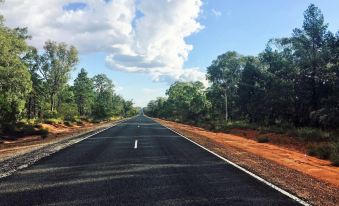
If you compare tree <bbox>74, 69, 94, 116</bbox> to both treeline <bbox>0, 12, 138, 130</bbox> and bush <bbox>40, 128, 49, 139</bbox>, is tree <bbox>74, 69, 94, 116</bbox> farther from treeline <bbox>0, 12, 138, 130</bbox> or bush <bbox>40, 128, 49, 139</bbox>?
bush <bbox>40, 128, 49, 139</bbox>

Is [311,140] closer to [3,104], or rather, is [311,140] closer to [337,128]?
[337,128]

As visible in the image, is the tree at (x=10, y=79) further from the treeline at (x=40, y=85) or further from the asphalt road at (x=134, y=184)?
the asphalt road at (x=134, y=184)

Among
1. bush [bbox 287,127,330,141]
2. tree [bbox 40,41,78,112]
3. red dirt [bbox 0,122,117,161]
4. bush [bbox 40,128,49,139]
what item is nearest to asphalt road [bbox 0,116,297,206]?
red dirt [bbox 0,122,117,161]

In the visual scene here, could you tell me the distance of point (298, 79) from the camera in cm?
4078

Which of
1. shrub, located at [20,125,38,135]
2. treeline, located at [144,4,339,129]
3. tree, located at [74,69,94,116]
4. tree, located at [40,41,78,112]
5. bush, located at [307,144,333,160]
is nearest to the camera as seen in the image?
bush, located at [307,144,333,160]

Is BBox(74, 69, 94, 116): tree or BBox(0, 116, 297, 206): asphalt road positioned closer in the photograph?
BBox(0, 116, 297, 206): asphalt road

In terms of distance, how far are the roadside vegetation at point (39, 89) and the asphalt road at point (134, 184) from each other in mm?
19381

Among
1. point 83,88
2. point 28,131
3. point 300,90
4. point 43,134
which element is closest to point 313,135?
point 300,90

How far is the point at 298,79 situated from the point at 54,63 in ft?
135

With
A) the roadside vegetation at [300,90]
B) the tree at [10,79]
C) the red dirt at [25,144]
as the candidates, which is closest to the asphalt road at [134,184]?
the red dirt at [25,144]

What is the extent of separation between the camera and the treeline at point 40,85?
29.2 meters

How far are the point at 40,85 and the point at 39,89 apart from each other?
0.75m

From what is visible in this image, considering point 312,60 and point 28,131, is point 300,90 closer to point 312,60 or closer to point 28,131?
point 312,60

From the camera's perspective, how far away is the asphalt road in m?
6.68
